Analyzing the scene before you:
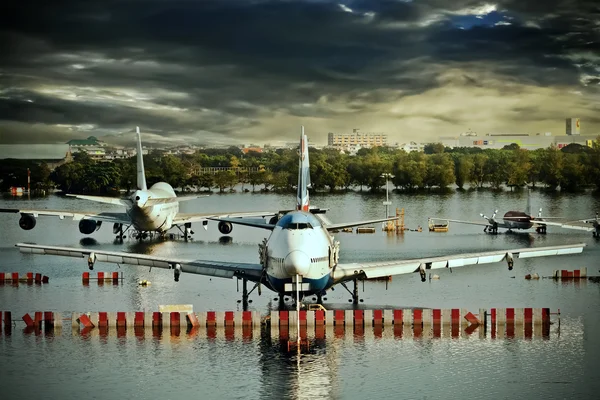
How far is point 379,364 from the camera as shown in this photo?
5694cm

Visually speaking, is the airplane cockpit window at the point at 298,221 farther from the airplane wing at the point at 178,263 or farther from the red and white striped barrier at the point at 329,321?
the red and white striped barrier at the point at 329,321

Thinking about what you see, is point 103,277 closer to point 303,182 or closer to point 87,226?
point 303,182

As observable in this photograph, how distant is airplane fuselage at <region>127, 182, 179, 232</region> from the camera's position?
406 feet

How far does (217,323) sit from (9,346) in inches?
545

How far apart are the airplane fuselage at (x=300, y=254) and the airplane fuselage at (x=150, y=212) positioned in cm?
6059

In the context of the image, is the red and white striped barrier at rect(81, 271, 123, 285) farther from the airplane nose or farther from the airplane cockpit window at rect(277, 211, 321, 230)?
the airplane nose

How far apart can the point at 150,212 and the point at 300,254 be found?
66027 mm

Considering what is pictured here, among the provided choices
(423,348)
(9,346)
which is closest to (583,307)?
(423,348)

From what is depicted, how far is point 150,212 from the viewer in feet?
413

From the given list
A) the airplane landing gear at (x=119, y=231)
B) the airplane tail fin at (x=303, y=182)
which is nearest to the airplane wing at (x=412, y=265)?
the airplane tail fin at (x=303, y=182)

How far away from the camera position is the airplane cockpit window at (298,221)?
64250mm

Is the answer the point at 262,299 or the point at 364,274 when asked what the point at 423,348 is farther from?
the point at 262,299

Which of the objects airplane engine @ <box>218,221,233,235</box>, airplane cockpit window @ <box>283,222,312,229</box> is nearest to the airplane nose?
airplane cockpit window @ <box>283,222,312,229</box>

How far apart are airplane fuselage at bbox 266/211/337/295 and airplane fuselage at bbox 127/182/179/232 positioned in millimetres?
60593
